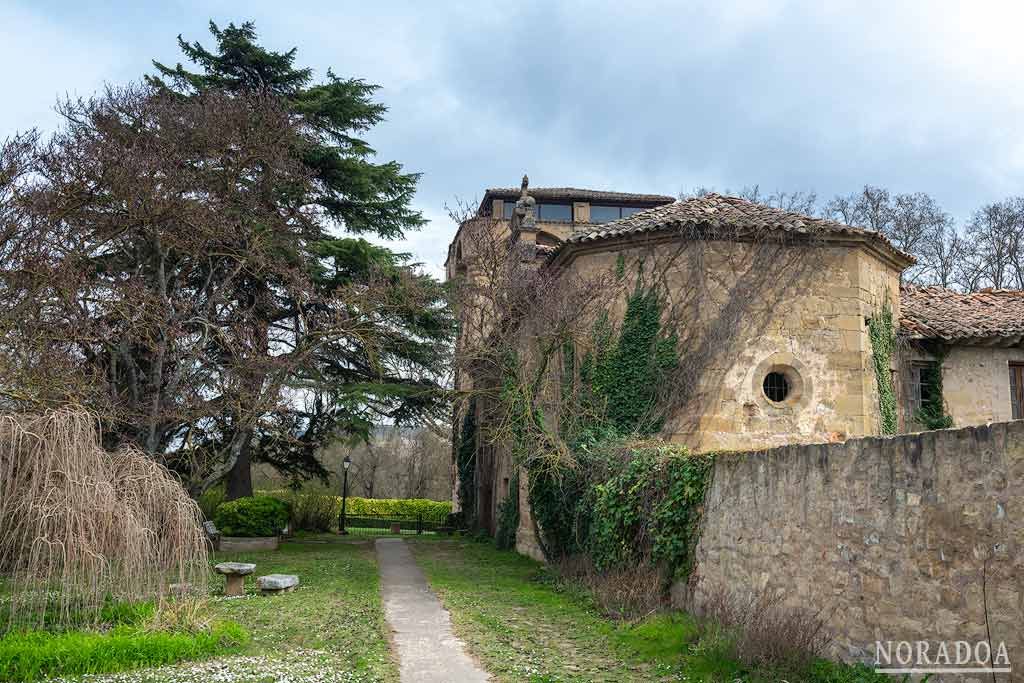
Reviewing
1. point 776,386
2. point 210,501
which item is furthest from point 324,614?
point 210,501

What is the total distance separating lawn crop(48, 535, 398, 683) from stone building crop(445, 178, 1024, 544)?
6608 mm

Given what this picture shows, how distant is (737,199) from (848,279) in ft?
9.78

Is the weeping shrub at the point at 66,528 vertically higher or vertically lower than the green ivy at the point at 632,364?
lower

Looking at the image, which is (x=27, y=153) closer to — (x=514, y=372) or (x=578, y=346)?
(x=514, y=372)

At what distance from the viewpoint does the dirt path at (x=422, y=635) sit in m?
Result: 7.95

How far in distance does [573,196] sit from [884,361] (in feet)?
66.6

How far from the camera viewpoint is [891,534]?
649 centimetres

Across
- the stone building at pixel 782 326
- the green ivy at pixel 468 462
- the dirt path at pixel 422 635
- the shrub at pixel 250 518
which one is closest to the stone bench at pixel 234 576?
the dirt path at pixel 422 635

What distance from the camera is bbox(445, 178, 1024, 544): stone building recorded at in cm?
1523

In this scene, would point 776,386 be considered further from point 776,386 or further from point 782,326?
point 782,326

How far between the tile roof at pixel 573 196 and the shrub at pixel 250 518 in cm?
1751

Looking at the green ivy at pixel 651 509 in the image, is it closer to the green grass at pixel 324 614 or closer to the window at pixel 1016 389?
the green grass at pixel 324 614

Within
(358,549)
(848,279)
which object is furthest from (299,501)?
(848,279)

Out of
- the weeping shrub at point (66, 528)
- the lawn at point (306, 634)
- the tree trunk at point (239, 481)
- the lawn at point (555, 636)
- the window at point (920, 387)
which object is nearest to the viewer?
the lawn at point (306, 634)
